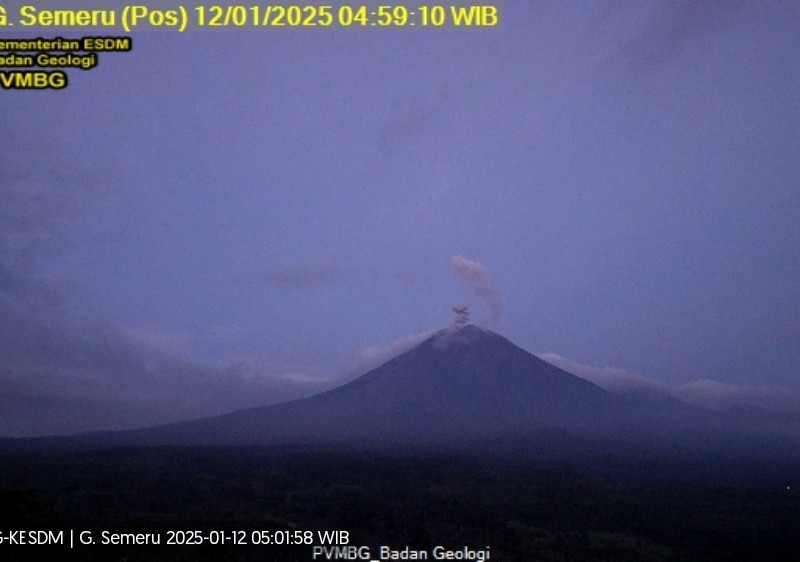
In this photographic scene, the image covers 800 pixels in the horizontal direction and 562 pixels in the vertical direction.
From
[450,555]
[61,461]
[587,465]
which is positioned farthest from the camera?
[587,465]

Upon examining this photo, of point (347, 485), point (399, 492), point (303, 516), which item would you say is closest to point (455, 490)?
point (399, 492)

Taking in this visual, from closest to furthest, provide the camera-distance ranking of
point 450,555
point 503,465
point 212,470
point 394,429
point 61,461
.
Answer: point 450,555 < point 212,470 < point 61,461 < point 503,465 < point 394,429

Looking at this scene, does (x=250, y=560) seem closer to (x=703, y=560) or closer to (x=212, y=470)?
(x=703, y=560)

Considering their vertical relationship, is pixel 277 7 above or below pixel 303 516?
above

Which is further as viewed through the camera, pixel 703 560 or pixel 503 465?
pixel 503 465

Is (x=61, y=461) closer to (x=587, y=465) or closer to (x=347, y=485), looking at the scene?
(x=347, y=485)

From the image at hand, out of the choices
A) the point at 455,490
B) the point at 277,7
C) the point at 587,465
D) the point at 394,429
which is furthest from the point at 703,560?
the point at 394,429

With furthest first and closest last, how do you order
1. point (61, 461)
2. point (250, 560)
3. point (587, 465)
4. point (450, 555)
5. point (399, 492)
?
point (587, 465), point (61, 461), point (399, 492), point (450, 555), point (250, 560)
